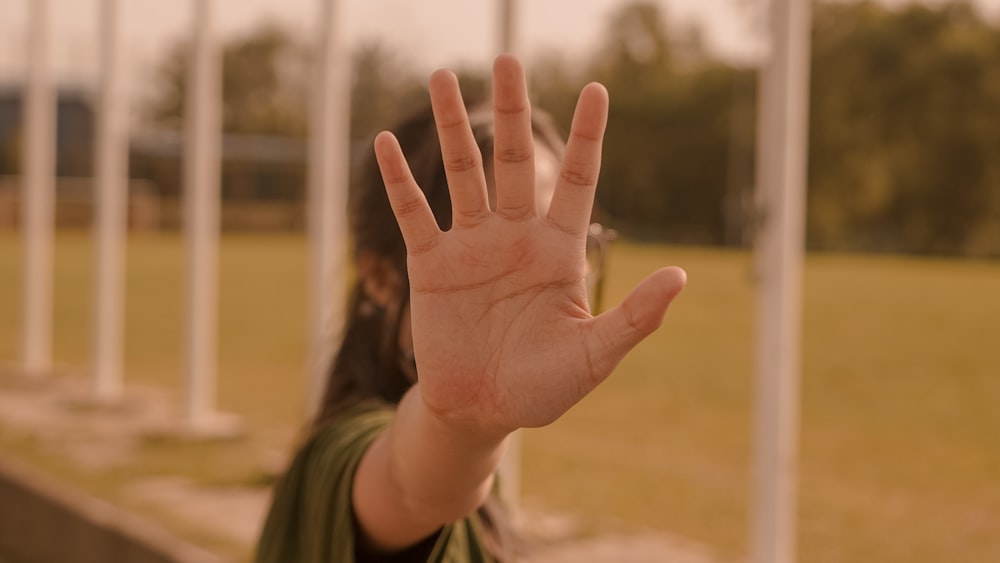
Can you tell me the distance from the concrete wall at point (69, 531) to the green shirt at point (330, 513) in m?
2.39

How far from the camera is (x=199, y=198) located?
7184mm

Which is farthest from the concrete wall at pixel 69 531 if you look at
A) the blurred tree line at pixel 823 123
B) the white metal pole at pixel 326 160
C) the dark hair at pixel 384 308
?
the blurred tree line at pixel 823 123

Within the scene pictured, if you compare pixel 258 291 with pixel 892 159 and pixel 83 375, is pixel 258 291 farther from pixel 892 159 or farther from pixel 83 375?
pixel 892 159

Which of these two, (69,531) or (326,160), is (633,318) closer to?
(69,531)

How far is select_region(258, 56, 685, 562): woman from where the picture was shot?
1.39 metres

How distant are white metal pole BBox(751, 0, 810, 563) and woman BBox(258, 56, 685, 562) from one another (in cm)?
211

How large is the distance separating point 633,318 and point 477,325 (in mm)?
229

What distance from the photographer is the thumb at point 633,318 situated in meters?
1.28

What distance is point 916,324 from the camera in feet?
56.5

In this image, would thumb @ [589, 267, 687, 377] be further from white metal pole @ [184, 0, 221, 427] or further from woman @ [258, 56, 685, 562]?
white metal pole @ [184, 0, 221, 427]

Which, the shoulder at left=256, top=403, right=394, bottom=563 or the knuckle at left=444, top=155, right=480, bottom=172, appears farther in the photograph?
the shoulder at left=256, top=403, right=394, bottom=563

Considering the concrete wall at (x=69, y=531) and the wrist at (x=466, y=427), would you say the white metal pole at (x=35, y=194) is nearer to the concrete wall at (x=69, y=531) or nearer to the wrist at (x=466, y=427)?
the concrete wall at (x=69, y=531)

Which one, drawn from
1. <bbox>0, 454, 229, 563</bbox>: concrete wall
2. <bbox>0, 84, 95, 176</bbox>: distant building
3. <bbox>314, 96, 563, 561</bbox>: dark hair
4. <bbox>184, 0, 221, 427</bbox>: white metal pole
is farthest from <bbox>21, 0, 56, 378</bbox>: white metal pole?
<bbox>0, 84, 95, 176</bbox>: distant building

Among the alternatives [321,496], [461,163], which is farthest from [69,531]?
[461,163]
